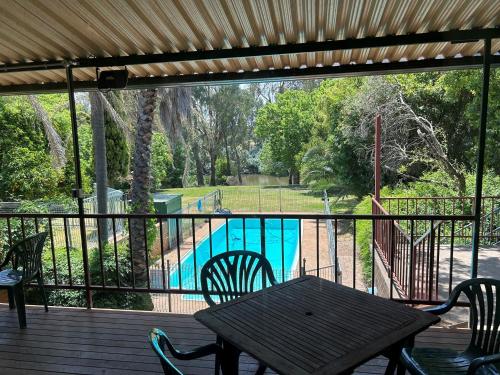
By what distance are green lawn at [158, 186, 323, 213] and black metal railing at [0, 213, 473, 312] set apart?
236 cm

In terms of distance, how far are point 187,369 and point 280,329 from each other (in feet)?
3.54

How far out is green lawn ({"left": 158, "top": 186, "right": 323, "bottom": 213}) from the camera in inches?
782

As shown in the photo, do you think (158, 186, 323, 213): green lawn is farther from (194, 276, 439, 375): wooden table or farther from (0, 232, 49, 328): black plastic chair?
(194, 276, 439, 375): wooden table

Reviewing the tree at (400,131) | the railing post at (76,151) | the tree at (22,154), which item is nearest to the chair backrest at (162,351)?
the railing post at (76,151)

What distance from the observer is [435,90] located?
12117 mm

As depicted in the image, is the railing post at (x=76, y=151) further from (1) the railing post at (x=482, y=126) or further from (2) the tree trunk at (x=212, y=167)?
(2) the tree trunk at (x=212, y=167)

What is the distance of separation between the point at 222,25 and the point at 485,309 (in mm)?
2245

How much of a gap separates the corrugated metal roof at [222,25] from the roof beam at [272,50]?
0.04 meters

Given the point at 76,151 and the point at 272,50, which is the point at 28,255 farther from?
the point at 272,50

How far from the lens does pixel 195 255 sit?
3266 millimetres

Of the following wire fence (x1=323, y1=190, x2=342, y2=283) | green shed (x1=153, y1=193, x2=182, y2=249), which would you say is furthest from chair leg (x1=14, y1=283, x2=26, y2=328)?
green shed (x1=153, y1=193, x2=182, y2=249)

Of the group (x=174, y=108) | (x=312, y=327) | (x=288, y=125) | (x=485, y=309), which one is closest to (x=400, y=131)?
(x=174, y=108)

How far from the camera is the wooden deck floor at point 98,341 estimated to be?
2.43 meters

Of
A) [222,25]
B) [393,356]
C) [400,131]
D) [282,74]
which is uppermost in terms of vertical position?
[222,25]
